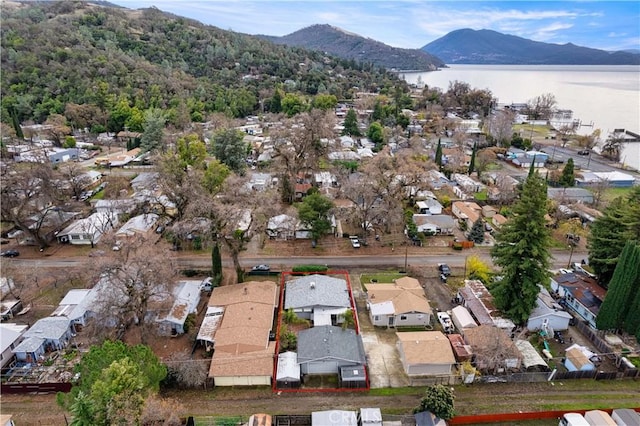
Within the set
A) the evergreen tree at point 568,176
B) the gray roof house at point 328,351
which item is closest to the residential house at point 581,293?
the gray roof house at point 328,351

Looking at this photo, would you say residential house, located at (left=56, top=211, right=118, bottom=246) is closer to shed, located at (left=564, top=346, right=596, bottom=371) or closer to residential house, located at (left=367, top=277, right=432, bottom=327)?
residential house, located at (left=367, top=277, right=432, bottom=327)

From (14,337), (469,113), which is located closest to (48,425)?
(14,337)

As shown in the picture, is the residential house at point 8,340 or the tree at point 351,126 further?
the tree at point 351,126

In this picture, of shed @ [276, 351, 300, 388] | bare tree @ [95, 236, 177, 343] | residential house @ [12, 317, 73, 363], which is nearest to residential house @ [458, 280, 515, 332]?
shed @ [276, 351, 300, 388]

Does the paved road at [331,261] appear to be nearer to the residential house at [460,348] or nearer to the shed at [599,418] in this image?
the residential house at [460,348]

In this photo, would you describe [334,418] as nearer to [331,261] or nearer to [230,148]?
[331,261]
